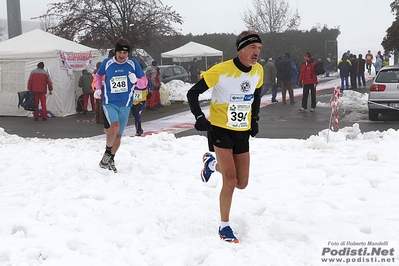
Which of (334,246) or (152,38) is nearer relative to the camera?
(334,246)

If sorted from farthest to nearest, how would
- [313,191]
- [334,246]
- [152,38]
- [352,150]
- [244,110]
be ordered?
[152,38]
[352,150]
[313,191]
[244,110]
[334,246]

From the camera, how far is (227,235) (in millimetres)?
4801

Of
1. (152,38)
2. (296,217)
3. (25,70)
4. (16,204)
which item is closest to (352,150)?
(296,217)

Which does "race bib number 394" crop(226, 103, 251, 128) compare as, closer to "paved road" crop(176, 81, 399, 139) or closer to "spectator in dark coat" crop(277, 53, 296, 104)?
"paved road" crop(176, 81, 399, 139)

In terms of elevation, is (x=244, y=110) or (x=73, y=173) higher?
(x=244, y=110)

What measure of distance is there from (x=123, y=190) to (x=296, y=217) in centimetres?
228

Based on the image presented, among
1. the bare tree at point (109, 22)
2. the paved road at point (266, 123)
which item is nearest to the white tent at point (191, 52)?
the bare tree at point (109, 22)

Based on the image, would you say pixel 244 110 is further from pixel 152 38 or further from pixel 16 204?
pixel 152 38

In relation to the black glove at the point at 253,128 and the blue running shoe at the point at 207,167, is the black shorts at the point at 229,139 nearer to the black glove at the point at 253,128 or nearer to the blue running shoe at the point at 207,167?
the black glove at the point at 253,128

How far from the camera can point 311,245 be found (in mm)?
4648

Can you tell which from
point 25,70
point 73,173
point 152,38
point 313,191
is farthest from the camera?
point 152,38

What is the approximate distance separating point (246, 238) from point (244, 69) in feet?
5.28

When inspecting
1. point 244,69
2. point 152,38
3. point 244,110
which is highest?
point 152,38

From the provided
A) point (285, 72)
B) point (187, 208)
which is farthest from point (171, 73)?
point (187, 208)
